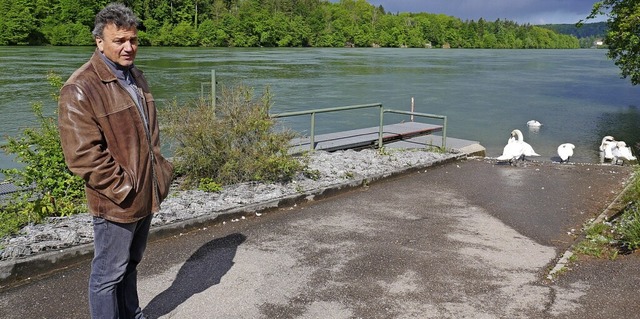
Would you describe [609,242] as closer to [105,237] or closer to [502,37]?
[105,237]

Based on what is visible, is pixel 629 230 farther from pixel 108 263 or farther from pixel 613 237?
pixel 108 263

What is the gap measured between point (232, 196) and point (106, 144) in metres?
3.75

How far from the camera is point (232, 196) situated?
22.7ft

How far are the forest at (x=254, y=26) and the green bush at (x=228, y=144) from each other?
22284mm

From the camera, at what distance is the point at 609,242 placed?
5871 mm

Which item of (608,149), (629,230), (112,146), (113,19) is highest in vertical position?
(113,19)

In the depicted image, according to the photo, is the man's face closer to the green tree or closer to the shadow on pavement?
the shadow on pavement

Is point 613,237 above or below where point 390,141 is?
above

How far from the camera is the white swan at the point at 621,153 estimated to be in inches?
591

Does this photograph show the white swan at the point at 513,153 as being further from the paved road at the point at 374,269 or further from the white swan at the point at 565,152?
the white swan at the point at 565,152

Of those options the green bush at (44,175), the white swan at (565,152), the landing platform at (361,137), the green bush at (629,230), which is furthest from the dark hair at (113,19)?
the white swan at (565,152)

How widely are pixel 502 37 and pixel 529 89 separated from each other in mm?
111834

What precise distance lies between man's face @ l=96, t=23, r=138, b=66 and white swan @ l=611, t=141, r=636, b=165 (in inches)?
566

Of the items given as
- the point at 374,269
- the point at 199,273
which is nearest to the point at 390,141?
the point at 374,269
